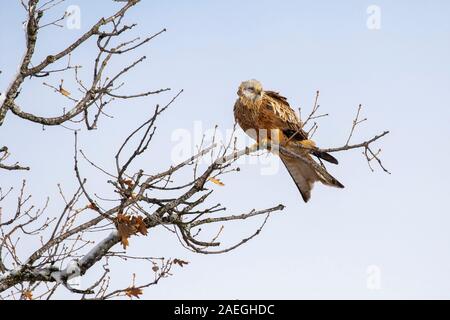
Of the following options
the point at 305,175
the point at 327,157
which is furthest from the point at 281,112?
the point at 327,157

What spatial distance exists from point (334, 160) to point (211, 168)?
7.39 feet

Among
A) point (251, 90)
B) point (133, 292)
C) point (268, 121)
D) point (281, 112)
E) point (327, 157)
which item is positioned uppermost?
point (251, 90)

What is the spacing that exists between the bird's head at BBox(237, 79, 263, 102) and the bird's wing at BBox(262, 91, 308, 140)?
0.12m

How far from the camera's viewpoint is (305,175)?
8023 mm

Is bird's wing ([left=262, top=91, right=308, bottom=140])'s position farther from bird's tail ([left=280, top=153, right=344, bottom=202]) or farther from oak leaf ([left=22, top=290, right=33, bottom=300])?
oak leaf ([left=22, top=290, right=33, bottom=300])

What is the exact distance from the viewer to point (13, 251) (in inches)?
259

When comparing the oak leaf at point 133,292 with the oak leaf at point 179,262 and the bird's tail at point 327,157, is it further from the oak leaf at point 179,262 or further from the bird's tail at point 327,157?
the bird's tail at point 327,157

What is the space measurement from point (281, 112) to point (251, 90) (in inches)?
19.5

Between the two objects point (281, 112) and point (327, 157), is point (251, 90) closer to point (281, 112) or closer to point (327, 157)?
point (281, 112)

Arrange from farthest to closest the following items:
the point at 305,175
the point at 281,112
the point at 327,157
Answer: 1. the point at 281,112
2. the point at 305,175
3. the point at 327,157

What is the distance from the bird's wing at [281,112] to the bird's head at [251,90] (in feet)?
0.40
